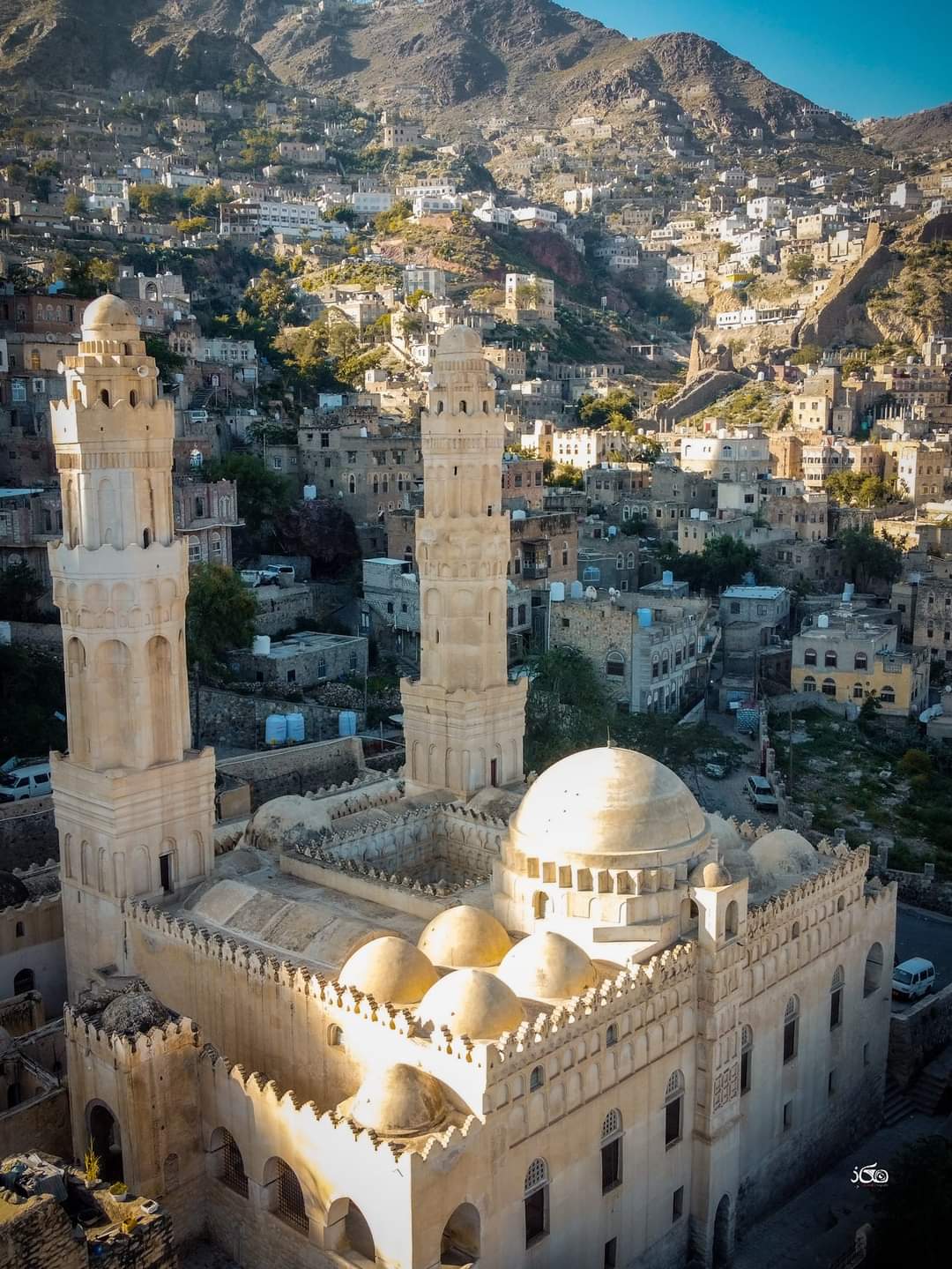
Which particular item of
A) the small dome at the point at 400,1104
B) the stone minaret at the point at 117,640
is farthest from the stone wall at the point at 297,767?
the small dome at the point at 400,1104

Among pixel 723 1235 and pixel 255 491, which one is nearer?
pixel 723 1235

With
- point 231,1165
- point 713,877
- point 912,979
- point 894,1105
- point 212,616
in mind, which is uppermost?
point 212,616

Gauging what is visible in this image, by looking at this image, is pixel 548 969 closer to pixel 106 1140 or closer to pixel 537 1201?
pixel 537 1201

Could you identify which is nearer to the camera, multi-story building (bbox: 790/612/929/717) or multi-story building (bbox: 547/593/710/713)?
multi-story building (bbox: 547/593/710/713)

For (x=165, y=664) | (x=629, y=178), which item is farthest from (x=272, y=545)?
(x=629, y=178)

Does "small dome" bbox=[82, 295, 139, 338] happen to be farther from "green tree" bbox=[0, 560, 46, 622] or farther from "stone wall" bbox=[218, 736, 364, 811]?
"green tree" bbox=[0, 560, 46, 622]

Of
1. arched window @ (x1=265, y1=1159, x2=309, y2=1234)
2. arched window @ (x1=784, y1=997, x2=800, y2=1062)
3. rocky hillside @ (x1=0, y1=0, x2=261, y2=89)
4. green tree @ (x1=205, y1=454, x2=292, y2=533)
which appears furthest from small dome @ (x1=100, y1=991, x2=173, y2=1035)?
rocky hillside @ (x1=0, y1=0, x2=261, y2=89)

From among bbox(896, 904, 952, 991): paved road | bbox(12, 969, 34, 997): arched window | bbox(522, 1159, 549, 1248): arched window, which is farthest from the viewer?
bbox(896, 904, 952, 991): paved road

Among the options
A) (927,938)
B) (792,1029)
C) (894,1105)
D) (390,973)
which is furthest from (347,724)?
(390,973)
